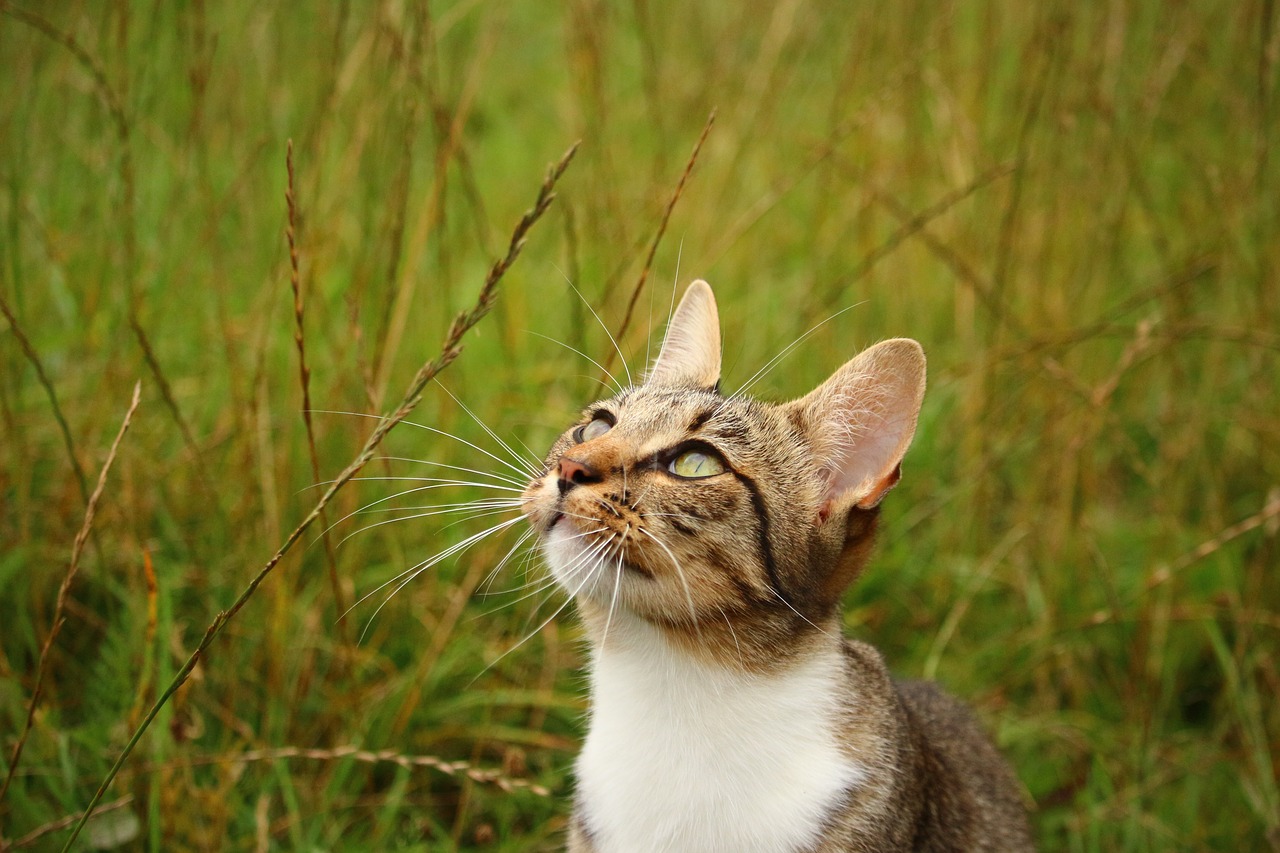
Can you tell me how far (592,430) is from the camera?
2.56 metres

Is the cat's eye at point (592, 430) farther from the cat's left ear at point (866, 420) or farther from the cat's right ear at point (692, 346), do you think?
the cat's left ear at point (866, 420)

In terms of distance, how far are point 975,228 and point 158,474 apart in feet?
10.6

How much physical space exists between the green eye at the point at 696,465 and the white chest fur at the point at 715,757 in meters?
0.33

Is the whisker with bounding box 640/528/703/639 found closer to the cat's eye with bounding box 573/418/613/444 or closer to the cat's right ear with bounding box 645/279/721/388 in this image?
the cat's eye with bounding box 573/418/613/444

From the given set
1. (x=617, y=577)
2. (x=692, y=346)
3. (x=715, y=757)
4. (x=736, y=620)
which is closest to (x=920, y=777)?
(x=715, y=757)

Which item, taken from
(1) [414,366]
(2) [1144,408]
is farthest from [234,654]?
(2) [1144,408]

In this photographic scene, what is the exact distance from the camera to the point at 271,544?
322cm

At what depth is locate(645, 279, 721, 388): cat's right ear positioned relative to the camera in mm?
2838

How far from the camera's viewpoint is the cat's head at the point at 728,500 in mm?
2148

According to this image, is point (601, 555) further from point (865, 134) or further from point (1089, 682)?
point (865, 134)

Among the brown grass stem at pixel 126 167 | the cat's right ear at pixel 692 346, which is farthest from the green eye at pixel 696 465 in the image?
the brown grass stem at pixel 126 167

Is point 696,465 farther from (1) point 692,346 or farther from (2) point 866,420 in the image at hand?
(1) point 692,346

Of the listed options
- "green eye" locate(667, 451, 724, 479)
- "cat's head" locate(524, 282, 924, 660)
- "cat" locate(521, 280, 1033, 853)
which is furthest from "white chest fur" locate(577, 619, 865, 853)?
"green eye" locate(667, 451, 724, 479)

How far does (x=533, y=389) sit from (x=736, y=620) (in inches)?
91.3
